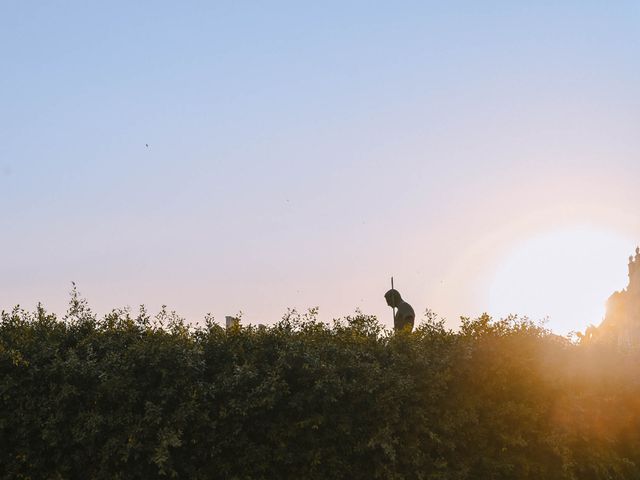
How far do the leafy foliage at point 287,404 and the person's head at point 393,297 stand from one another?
449 centimetres

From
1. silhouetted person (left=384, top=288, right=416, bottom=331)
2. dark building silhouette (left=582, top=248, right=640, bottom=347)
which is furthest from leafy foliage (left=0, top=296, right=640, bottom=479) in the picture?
dark building silhouette (left=582, top=248, right=640, bottom=347)

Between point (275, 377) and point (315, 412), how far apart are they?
3.14 feet

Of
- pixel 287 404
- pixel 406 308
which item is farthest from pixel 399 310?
pixel 287 404

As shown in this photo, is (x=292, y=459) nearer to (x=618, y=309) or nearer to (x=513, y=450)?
(x=513, y=450)

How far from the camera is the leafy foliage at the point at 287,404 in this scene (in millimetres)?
11406

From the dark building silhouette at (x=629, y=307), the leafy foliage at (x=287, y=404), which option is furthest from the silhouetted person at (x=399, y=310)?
the dark building silhouette at (x=629, y=307)

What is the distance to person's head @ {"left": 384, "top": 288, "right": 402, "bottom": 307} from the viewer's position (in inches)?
746

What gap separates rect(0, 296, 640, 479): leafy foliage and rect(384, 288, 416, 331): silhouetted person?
4.02 m

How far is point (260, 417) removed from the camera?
1189cm

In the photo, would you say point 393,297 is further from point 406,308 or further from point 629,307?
point 629,307

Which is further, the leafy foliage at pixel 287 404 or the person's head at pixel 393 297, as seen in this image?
the person's head at pixel 393 297

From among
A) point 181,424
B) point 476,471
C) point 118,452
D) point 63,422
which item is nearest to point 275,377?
point 181,424

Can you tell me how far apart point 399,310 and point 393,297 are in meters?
0.52

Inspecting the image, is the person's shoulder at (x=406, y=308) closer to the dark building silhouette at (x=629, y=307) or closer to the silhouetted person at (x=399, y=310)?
the silhouetted person at (x=399, y=310)
